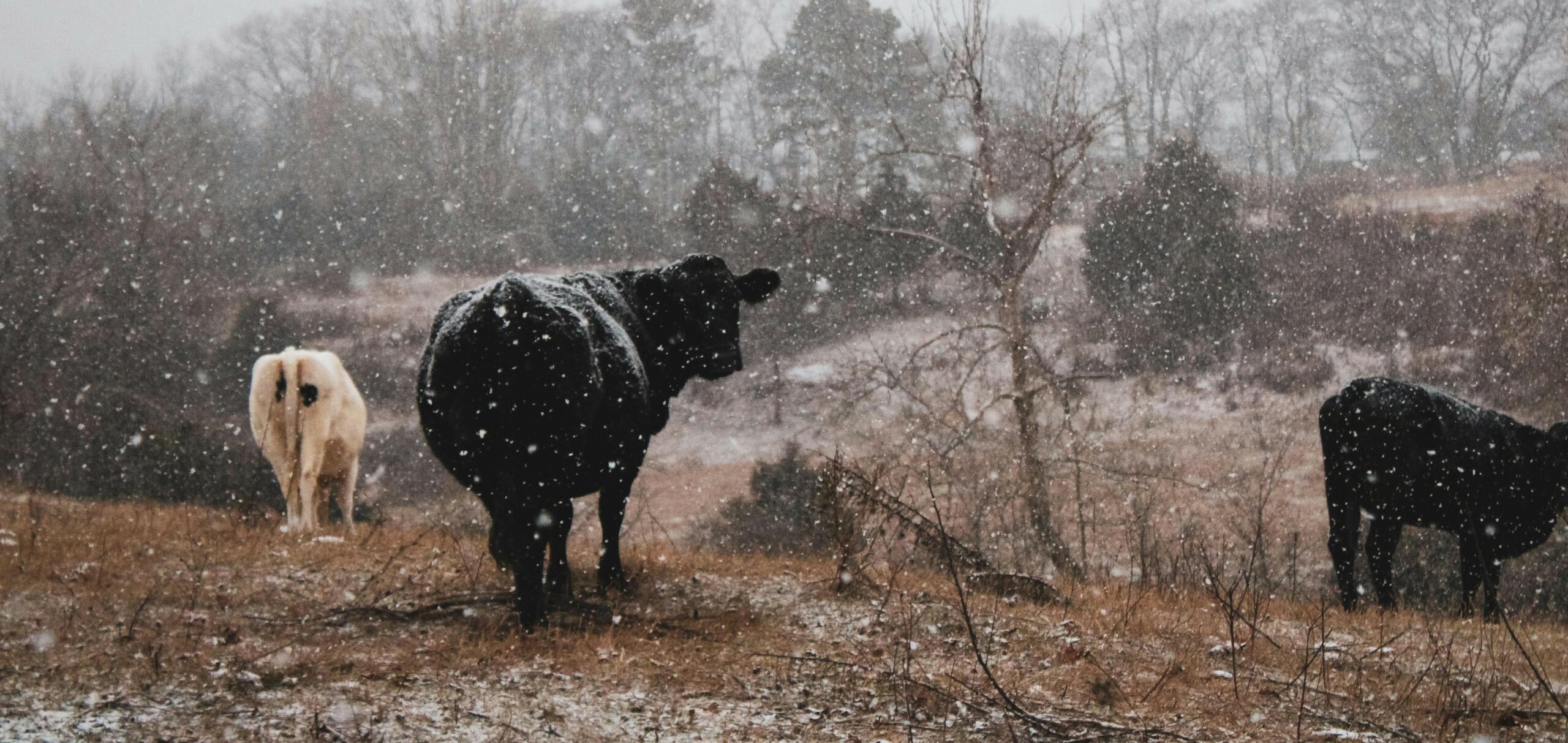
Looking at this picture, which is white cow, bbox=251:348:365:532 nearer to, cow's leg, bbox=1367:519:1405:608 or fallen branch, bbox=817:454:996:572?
fallen branch, bbox=817:454:996:572

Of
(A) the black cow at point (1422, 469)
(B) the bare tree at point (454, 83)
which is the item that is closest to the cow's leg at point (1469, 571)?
(A) the black cow at point (1422, 469)

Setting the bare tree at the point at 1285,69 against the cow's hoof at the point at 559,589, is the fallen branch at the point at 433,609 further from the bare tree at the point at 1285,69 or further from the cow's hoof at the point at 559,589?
the bare tree at the point at 1285,69

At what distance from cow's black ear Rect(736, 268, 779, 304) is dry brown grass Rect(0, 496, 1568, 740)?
189cm

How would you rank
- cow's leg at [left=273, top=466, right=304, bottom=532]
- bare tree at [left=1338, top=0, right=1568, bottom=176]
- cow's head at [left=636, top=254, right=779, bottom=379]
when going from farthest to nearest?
bare tree at [left=1338, top=0, right=1568, bottom=176] → cow's leg at [left=273, top=466, right=304, bottom=532] → cow's head at [left=636, top=254, right=779, bottom=379]

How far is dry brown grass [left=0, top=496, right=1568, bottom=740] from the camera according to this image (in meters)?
A: 3.99

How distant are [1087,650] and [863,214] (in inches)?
978

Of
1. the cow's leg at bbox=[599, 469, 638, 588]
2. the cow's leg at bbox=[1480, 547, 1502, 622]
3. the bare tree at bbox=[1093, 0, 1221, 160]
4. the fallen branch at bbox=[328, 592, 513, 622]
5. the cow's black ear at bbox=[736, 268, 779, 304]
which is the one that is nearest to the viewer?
the fallen branch at bbox=[328, 592, 513, 622]

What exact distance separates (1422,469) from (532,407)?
25.6ft

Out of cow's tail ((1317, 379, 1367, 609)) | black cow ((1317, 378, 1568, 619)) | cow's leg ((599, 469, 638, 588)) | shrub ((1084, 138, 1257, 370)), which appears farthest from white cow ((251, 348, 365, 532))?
shrub ((1084, 138, 1257, 370))

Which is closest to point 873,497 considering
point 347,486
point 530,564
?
point 530,564

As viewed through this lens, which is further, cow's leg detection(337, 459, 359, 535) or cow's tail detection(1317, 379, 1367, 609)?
cow's leg detection(337, 459, 359, 535)

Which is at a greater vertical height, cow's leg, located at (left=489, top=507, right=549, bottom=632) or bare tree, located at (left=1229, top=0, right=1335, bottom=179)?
bare tree, located at (left=1229, top=0, right=1335, bottom=179)

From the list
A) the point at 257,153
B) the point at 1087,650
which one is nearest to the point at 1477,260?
the point at 1087,650

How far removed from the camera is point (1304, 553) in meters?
15.9
